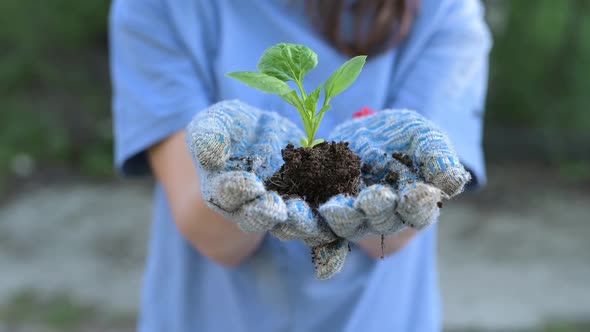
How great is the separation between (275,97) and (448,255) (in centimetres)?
264

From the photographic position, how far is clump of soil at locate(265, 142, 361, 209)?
109 cm

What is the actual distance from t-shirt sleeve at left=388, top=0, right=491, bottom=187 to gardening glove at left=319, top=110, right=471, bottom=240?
12.5 inches

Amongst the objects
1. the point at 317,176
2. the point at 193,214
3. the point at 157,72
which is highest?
the point at 317,176

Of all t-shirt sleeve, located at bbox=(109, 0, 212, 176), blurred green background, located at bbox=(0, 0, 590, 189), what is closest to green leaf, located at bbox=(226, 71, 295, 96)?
t-shirt sleeve, located at bbox=(109, 0, 212, 176)

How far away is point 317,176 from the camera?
1104 millimetres

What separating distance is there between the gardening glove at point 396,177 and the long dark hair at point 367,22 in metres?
0.37

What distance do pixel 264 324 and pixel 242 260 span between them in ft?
0.65

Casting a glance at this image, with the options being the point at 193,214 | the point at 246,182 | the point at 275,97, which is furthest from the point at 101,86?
the point at 246,182

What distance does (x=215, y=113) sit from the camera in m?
1.08

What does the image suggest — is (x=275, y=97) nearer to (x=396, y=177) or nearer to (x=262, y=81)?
(x=262, y=81)

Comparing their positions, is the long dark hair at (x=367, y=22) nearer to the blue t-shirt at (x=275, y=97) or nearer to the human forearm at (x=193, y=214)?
the blue t-shirt at (x=275, y=97)

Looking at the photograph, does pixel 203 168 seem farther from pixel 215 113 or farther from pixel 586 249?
pixel 586 249

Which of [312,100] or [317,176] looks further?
[312,100]

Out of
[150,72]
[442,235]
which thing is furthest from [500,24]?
[150,72]
